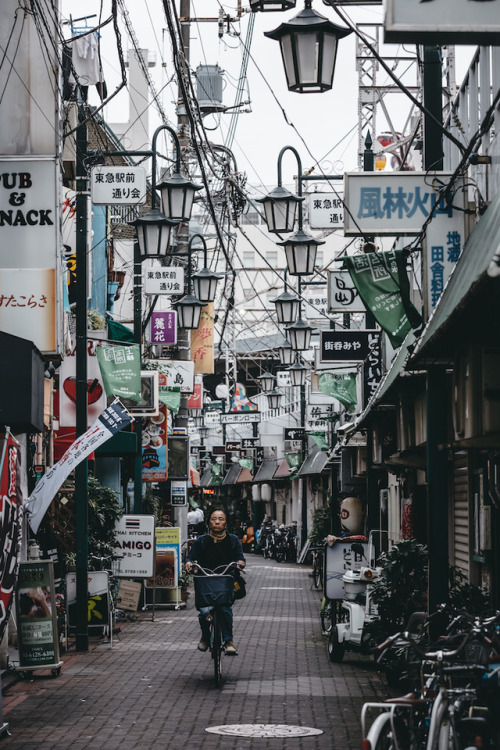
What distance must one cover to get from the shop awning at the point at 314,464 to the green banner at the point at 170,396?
652 inches

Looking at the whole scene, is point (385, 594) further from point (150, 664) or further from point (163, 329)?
point (163, 329)

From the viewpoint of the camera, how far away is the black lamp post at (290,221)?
1805cm

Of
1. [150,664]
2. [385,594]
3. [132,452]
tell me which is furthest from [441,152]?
[132,452]

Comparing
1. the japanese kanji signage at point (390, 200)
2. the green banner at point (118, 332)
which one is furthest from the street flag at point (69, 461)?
the green banner at point (118, 332)

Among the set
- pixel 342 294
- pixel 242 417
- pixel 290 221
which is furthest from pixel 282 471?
pixel 290 221

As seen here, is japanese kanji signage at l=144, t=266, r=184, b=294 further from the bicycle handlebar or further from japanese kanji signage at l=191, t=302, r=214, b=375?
the bicycle handlebar

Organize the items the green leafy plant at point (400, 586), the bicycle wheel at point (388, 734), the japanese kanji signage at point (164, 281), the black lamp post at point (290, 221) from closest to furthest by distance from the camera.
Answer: the bicycle wheel at point (388, 734) → the green leafy plant at point (400, 586) → the black lamp post at point (290, 221) → the japanese kanji signage at point (164, 281)

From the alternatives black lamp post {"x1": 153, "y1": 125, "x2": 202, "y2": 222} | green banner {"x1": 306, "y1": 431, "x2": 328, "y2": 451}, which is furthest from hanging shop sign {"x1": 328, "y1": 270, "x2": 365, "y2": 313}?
green banner {"x1": 306, "y1": 431, "x2": 328, "y2": 451}

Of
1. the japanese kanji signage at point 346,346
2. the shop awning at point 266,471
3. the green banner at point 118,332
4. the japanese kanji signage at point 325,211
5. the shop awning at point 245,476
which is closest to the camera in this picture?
the japanese kanji signage at point 325,211

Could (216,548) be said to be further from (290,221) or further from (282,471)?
(282,471)

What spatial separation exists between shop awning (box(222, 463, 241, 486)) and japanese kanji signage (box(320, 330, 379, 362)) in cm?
5305

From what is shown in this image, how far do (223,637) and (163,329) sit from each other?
1768 centimetres

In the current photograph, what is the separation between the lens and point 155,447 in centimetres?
2831

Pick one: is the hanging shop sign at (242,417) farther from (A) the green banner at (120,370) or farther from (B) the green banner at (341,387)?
(A) the green banner at (120,370)
